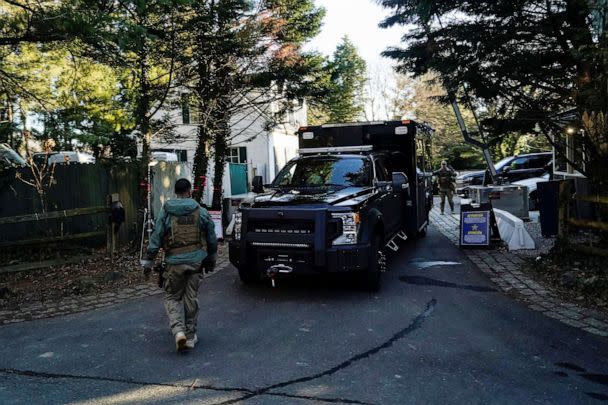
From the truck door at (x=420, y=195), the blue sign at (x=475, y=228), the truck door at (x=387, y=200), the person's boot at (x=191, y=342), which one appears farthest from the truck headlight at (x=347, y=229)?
the blue sign at (x=475, y=228)

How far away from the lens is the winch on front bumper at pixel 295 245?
6539mm

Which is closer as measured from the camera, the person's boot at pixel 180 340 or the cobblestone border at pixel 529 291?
the person's boot at pixel 180 340

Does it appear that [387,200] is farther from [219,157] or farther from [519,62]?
[219,157]

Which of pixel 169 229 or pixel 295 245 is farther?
pixel 295 245

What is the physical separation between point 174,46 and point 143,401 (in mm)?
8444

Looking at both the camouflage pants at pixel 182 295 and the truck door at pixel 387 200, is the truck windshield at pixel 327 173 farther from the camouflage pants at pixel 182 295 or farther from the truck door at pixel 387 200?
the camouflage pants at pixel 182 295

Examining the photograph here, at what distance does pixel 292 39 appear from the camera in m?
15.8

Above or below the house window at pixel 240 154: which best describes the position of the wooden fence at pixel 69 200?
→ below

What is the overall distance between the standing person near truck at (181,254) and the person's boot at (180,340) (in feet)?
0.26

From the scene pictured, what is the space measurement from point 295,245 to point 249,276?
118cm

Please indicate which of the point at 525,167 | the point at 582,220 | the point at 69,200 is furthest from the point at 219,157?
the point at 525,167

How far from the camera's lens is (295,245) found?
21.9 ft

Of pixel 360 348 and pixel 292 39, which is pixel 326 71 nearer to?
pixel 292 39

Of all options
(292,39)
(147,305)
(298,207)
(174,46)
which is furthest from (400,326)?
(292,39)
